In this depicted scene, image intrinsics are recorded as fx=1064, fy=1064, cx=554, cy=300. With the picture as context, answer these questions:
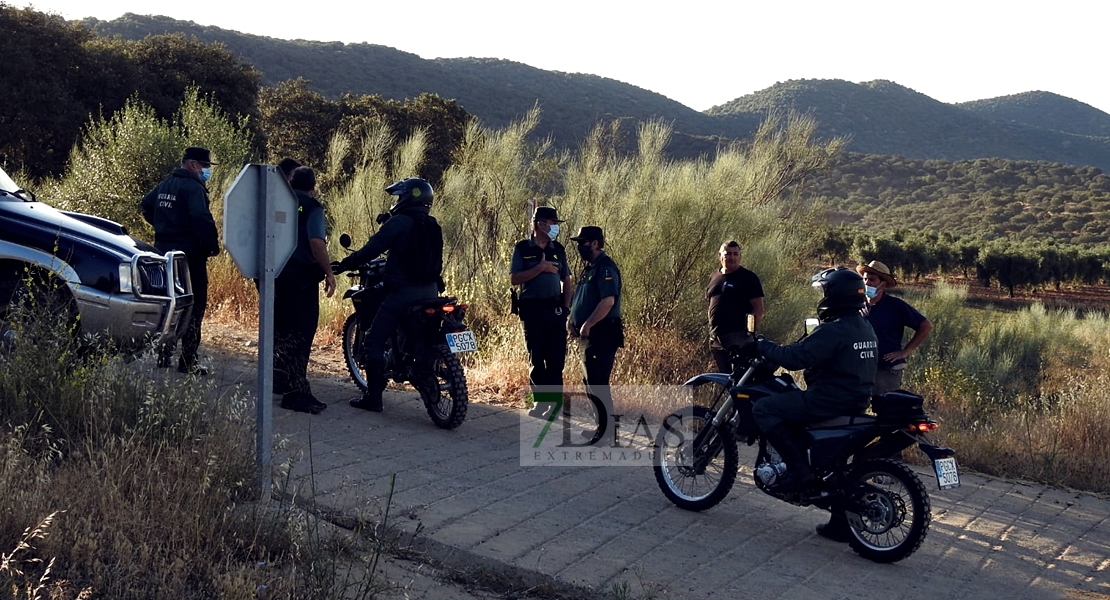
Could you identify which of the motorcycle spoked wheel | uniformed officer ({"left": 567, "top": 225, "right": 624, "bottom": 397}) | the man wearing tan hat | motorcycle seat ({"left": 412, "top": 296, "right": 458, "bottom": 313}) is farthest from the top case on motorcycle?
motorcycle seat ({"left": 412, "top": 296, "right": 458, "bottom": 313})

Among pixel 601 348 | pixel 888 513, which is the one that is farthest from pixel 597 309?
pixel 888 513

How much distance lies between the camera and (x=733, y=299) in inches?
351

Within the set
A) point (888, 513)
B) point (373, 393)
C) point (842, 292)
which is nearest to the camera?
point (888, 513)

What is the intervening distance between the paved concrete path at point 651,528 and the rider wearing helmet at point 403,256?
0.76 meters

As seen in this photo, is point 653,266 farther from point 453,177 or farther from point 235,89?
point 235,89

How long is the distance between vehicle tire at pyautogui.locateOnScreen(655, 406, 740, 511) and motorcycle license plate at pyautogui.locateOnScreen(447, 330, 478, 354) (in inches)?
75.9

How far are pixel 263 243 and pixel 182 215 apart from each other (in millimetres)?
3895

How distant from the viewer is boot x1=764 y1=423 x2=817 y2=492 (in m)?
6.16

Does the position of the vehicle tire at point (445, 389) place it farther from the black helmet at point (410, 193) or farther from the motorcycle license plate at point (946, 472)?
the motorcycle license plate at point (946, 472)

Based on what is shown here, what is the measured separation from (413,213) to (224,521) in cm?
386

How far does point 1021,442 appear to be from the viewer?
8.95 m

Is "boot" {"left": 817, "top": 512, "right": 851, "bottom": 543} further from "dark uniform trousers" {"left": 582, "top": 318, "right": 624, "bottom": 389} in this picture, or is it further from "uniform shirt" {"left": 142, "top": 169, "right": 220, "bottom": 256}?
"uniform shirt" {"left": 142, "top": 169, "right": 220, "bottom": 256}

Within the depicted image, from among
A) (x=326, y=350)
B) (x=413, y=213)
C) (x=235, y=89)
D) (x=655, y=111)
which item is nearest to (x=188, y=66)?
(x=235, y=89)

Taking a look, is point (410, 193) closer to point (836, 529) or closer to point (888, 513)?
point (836, 529)
